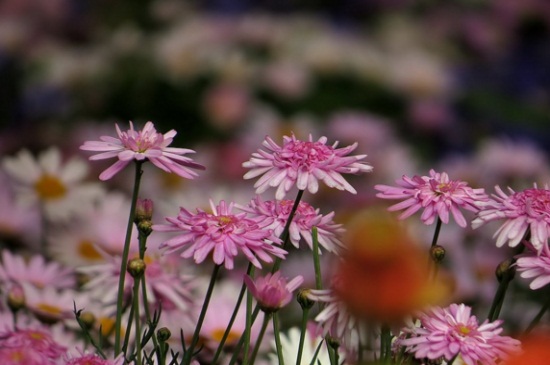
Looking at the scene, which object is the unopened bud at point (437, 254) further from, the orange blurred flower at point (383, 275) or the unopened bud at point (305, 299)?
the orange blurred flower at point (383, 275)

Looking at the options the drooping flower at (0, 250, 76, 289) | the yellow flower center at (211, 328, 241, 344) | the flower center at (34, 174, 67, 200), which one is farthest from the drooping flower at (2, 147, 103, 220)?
the yellow flower center at (211, 328, 241, 344)

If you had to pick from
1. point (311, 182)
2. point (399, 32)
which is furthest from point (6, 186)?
point (399, 32)

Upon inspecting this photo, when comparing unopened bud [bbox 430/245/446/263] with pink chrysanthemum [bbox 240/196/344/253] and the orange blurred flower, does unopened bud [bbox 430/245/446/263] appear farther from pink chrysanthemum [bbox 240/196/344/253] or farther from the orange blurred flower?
the orange blurred flower

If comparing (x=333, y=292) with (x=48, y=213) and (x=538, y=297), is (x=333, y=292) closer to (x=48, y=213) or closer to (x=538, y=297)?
(x=48, y=213)

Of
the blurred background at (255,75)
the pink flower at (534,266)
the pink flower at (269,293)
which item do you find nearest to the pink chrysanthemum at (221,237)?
the pink flower at (269,293)

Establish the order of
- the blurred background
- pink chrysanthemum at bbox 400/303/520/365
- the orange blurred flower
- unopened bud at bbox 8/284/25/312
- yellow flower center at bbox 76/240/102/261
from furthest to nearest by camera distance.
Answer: the blurred background < yellow flower center at bbox 76/240/102/261 < unopened bud at bbox 8/284/25/312 < pink chrysanthemum at bbox 400/303/520/365 < the orange blurred flower
